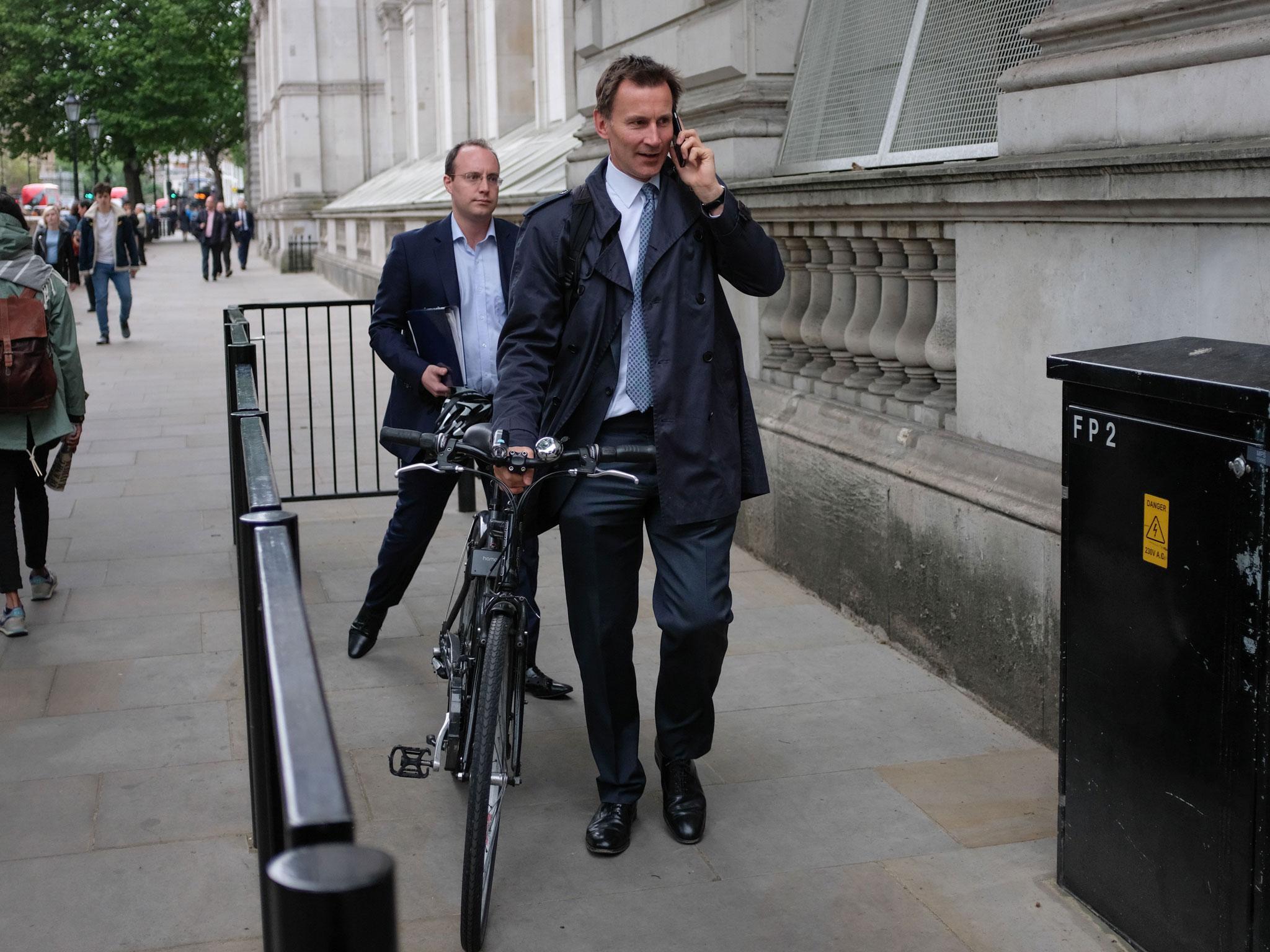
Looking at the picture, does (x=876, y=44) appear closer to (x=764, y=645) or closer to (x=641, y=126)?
(x=764, y=645)

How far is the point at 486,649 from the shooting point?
3662 millimetres

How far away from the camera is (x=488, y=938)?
3566 millimetres

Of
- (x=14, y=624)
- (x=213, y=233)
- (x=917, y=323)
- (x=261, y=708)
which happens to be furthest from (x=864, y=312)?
(x=213, y=233)

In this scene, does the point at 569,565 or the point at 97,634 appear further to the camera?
the point at 97,634

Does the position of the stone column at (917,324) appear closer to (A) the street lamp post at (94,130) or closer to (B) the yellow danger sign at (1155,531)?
(B) the yellow danger sign at (1155,531)

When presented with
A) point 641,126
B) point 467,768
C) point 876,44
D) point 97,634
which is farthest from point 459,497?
point 641,126

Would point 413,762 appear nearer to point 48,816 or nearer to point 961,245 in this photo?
point 48,816

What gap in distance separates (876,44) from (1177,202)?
3.17m

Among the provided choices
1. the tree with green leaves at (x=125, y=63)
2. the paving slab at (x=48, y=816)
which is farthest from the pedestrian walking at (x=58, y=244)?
the tree with green leaves at (x=125, y=63)

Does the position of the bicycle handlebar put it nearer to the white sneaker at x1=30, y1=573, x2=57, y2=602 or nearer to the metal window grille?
the metal window grille

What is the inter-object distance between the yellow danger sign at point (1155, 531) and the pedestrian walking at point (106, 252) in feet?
54.1

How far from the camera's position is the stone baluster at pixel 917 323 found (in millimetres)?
5730

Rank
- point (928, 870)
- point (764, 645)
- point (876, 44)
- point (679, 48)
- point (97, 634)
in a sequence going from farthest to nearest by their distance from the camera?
point (679, 48)
point (876, 44)
point (97, 634)
point (764, 645)
point (928, 870)

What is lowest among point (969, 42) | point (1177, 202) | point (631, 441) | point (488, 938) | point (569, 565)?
point (488, 938)
